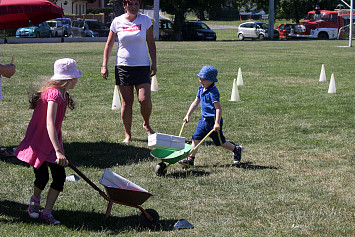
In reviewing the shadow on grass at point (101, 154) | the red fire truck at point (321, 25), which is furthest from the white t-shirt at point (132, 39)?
the red fire truck at point (321, 25)

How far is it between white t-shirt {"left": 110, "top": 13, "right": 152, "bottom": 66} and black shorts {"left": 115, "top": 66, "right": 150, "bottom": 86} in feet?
0.23

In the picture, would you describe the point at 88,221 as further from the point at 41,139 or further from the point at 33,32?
the point at 33,32

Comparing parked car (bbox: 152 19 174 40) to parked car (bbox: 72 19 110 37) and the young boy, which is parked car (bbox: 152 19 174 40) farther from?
the young boy

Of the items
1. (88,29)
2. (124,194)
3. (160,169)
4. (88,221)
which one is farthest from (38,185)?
(88,29)

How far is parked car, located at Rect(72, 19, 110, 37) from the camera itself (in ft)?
143

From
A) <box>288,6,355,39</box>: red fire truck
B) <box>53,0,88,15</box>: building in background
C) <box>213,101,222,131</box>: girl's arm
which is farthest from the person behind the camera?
<box>53,0,88,15</box>: building in background

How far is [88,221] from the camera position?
4.71 metres

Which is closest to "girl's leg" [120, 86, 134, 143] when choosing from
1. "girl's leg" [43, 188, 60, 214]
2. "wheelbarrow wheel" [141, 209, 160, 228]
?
"girl's leg" [43, 188, 60, 214]

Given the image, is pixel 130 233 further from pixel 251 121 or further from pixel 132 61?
pixel 251 121

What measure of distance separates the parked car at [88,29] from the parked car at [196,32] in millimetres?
6343

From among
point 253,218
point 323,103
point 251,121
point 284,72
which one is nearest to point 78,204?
point 253,218

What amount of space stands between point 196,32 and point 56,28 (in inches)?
443

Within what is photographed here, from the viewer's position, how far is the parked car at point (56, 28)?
43688 millimetres

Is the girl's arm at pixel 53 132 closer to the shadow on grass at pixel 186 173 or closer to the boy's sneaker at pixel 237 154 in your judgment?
the shadow on grass at pixel 186 173
